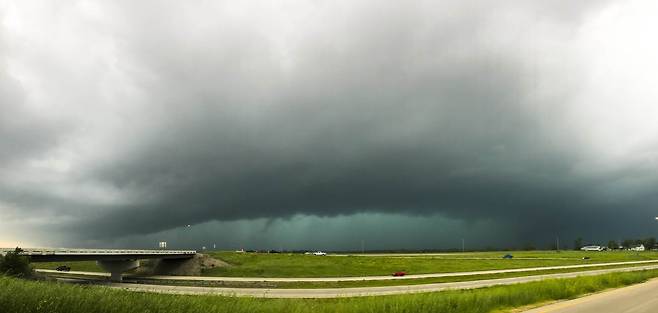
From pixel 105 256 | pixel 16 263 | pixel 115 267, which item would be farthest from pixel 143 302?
pixel 115 267

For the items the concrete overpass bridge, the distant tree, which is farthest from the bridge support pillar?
the distant tree

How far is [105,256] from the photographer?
82938 millimetres

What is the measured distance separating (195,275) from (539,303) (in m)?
76.9

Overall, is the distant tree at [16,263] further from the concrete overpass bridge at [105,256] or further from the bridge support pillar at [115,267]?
the bridge support pillar at [115,267]

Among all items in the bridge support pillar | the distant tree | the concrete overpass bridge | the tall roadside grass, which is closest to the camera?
the tall roadside grass

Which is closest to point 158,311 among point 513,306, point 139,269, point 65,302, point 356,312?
point 65,302

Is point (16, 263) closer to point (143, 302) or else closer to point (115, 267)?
point (115, 267)

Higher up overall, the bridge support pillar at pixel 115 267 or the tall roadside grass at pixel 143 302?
the tall roadside grass at pixel 143 302

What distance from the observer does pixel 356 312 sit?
19375 millimetres

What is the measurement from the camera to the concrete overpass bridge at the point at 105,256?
72000mm

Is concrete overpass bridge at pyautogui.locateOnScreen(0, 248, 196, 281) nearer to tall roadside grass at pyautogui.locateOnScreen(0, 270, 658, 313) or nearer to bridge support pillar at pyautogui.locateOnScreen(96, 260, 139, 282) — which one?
bridge support pillar at pyautogui.locateOnScreen(96, 260, 139, 282)

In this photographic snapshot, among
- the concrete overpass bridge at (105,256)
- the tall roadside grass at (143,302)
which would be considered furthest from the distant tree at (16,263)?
the tall roadside grass at (143,302)

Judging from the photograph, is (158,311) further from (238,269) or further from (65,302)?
(238,269)

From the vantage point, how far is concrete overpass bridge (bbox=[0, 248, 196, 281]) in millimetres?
72000
